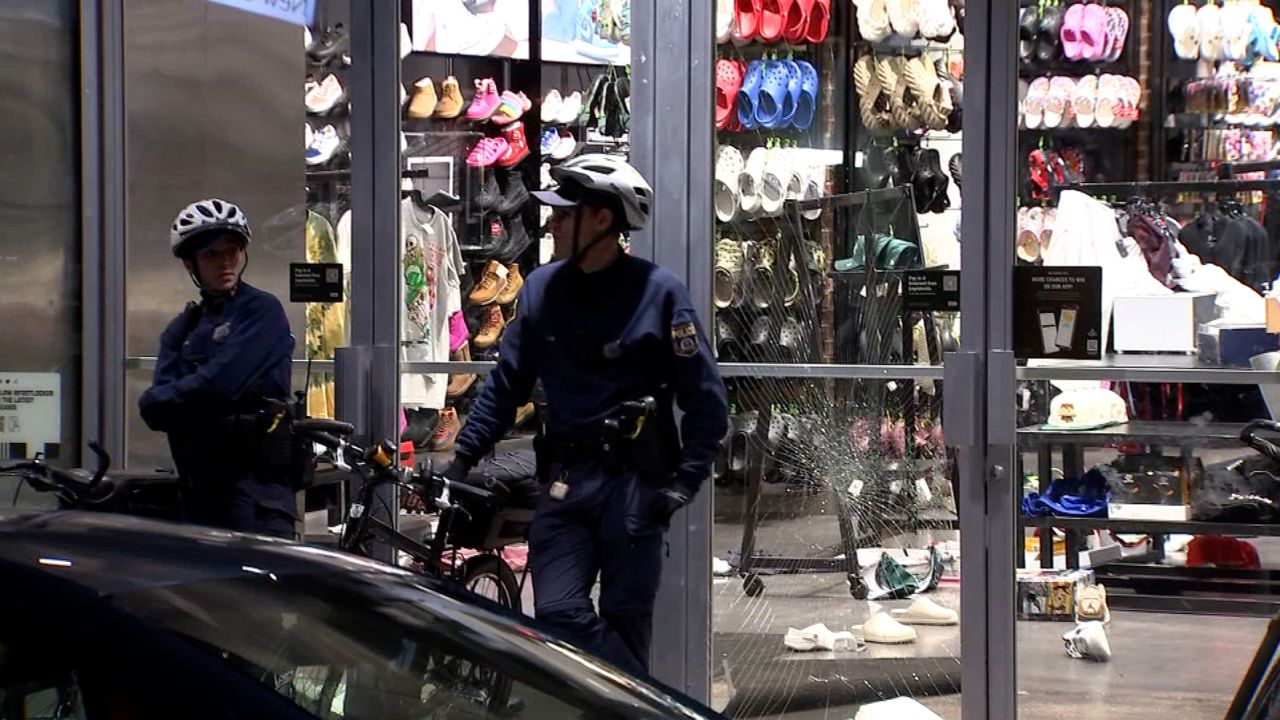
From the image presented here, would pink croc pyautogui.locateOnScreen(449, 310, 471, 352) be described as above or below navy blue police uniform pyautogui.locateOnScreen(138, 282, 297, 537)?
above

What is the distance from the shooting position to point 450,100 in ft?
22.1

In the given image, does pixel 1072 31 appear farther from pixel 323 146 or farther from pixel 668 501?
pixel 323 146

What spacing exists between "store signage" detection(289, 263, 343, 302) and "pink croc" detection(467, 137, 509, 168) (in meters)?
0.70

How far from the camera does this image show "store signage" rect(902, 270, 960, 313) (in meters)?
5.82

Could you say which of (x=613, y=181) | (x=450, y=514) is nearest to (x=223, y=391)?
(x=450, y=514)

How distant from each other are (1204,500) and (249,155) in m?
4.55

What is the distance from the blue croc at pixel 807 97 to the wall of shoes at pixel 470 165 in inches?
31.9

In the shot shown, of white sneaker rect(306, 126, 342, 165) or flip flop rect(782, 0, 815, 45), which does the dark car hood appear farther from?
white sneaker rect(306, 126, 342, 165)

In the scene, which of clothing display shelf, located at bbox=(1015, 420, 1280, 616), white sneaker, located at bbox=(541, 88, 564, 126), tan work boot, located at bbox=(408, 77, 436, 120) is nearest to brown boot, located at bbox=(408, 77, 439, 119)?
tan work boot, located at bbox=(408, 77, 436, 120)

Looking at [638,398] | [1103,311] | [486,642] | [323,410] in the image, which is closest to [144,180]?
[323,410]

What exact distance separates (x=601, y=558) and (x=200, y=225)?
197cm

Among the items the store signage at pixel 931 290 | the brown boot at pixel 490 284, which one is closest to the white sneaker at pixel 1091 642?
the store signage at pixel 931 290

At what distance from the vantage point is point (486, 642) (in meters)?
2.61

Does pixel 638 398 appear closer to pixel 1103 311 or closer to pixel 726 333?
pixel 726 333
